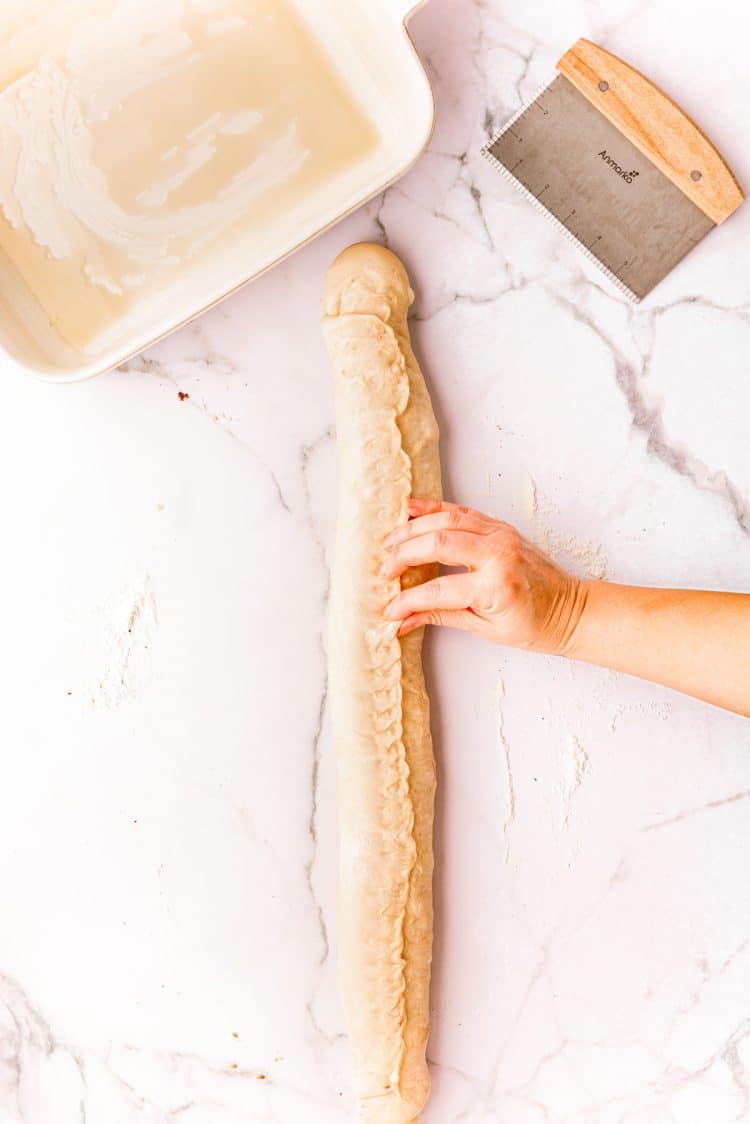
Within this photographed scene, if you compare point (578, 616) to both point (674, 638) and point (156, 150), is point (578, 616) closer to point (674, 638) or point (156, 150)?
point (674, 638)

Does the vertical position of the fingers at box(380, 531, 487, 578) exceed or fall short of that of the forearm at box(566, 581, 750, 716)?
it exceeds it

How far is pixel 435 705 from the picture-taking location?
1.02 m

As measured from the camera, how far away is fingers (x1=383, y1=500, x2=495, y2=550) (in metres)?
0.91

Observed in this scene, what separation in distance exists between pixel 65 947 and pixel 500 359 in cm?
88

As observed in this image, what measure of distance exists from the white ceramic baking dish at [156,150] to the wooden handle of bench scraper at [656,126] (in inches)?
8.7

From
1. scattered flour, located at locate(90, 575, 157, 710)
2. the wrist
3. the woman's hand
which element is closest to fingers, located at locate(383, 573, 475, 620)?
the woman's hand

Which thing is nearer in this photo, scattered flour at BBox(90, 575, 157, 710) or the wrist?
the wrist

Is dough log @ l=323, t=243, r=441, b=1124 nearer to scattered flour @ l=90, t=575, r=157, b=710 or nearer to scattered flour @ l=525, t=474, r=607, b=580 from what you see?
scattered flour @ l=525, t=474, r=607, b=580

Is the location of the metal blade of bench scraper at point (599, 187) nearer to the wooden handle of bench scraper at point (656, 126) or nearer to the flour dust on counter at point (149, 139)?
the wooden handle of bench scraper at point (656, 126)

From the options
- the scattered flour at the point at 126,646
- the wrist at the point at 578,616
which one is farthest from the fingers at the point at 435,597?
the scattered flour at the point at 126,646

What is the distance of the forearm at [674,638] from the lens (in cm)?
88

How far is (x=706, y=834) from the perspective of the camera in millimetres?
1009

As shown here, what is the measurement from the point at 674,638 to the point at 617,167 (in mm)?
531

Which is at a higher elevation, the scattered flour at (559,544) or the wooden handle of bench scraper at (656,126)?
the wooden handle of bench scraper at (656,126)
